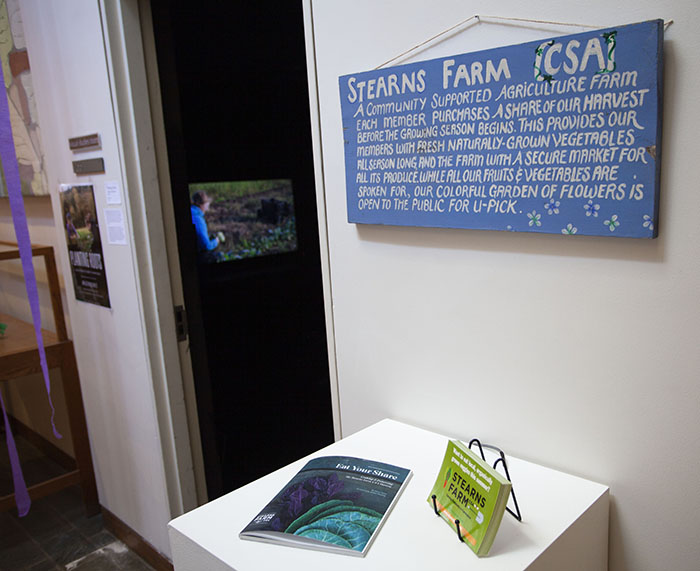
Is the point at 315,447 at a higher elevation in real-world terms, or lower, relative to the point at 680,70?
lower

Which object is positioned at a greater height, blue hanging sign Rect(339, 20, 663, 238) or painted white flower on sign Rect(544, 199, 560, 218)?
blue hanging sign Rect(339, 20, 663, 238)

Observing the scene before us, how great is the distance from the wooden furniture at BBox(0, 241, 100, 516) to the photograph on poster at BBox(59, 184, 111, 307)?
0.32 metres

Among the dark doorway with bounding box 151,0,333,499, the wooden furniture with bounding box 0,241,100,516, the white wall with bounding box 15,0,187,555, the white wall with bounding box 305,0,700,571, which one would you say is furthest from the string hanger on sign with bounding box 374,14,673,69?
the dark doorway with bounding box 151,0,333,499

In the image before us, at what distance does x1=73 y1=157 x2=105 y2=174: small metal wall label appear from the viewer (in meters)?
2.04

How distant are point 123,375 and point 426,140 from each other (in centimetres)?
160

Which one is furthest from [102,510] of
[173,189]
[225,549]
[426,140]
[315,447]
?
[426,140]

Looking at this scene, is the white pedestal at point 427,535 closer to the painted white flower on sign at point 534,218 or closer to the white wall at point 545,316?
the white wall at point 545,316

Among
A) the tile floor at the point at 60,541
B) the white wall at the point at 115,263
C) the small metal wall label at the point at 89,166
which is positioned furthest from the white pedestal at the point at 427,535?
the tile floor at the point at 60,541

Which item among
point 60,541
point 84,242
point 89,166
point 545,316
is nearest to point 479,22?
point 545,316

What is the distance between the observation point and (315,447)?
10.2 ft

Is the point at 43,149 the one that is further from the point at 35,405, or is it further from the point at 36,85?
the point at 35,405

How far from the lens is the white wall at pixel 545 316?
915 millimetres

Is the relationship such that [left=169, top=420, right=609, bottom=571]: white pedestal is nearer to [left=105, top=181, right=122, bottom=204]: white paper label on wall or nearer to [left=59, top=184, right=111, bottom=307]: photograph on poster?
[left=105, top=181, right=122, bottom=204]: white paper label on wall

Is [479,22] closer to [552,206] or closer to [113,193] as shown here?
[552,206]
